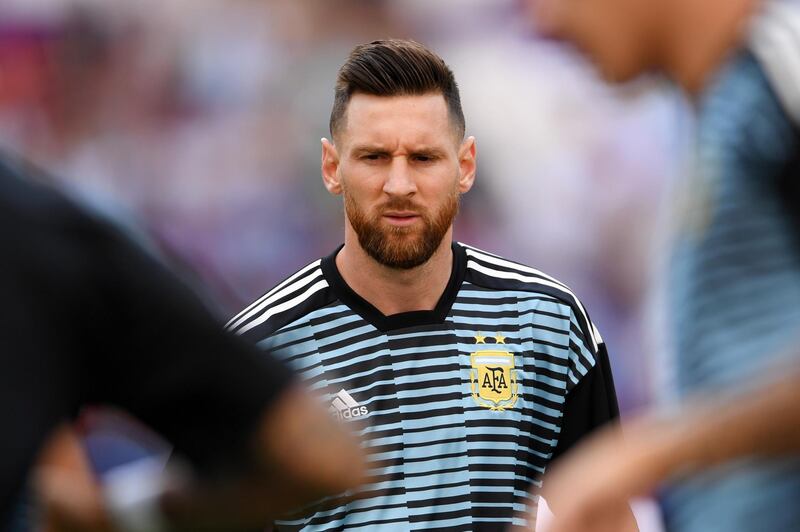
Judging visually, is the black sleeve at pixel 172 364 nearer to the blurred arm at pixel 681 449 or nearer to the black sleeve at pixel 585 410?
the blurred arm at pixel 681 449

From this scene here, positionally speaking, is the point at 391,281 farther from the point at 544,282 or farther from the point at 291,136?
the point at 291,136

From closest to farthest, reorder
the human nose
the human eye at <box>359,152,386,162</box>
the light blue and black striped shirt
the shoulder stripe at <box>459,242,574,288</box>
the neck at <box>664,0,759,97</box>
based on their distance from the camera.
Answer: the neck at <box>664,0,759,97</box> < the light blue and black striped shirt < the human nose < the human eye at <box>359,152,386,162</box> < the shoulder stripe at <box>459,242,574,288</box>

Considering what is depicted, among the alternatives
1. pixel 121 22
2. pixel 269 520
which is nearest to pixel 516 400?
pixel 269 520

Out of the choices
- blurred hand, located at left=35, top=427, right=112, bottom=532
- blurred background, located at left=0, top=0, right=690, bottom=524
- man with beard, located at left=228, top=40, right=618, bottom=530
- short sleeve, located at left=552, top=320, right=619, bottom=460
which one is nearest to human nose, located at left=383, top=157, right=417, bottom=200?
man with beard, located at left=228, top=40, right=618, bottom=530

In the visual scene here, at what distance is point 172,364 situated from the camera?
1.33 metres

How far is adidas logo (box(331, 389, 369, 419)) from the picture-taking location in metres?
3.26

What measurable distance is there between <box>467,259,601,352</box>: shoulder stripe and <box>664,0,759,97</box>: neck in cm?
189

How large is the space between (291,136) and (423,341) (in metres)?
2.27

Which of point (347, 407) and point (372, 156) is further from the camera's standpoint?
point (372, 156)

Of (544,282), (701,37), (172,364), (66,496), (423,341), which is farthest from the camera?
(544,282)

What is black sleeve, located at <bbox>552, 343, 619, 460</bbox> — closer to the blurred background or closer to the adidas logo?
the adidas logo

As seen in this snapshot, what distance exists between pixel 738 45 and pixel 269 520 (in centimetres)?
73

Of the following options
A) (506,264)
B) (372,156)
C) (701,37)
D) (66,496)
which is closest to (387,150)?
(372,156)

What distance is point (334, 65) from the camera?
5.41m
